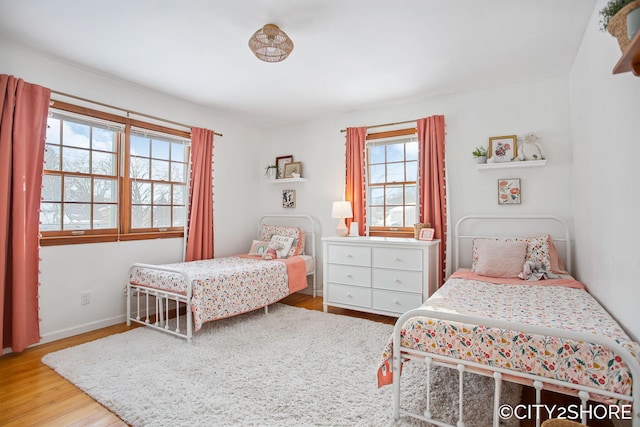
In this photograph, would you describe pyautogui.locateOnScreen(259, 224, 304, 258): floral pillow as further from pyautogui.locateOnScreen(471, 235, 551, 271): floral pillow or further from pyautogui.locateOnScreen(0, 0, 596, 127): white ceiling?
pyautogui.locateOnScreen(471, 235, 551, 271): floral pillow

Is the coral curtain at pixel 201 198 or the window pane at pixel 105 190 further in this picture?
the coral curtain at pixel 201 198

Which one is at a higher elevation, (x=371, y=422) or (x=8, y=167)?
(x=8, y=167)

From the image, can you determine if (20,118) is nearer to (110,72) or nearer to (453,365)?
(110,72)

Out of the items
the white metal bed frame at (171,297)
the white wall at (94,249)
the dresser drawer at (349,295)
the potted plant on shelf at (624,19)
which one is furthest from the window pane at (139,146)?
the potted plant on shelf at (624,19)

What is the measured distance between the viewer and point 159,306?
3357mm

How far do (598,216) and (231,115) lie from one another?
413 cm

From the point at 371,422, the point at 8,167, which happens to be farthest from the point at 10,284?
the point at 371,422

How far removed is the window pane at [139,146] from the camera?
3.52 metres

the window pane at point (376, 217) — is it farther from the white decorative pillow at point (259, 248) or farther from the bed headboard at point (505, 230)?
the white decorative pillow at point (259, 248)

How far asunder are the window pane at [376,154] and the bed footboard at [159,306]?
2.64 m

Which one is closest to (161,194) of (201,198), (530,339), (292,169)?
(201,198)

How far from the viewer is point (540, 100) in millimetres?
3221

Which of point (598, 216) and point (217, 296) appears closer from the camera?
point (598, 216)

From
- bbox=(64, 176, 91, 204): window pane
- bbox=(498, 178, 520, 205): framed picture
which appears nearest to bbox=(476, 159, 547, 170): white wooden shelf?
bbox=(498, 178, 520, 205): framed picture
